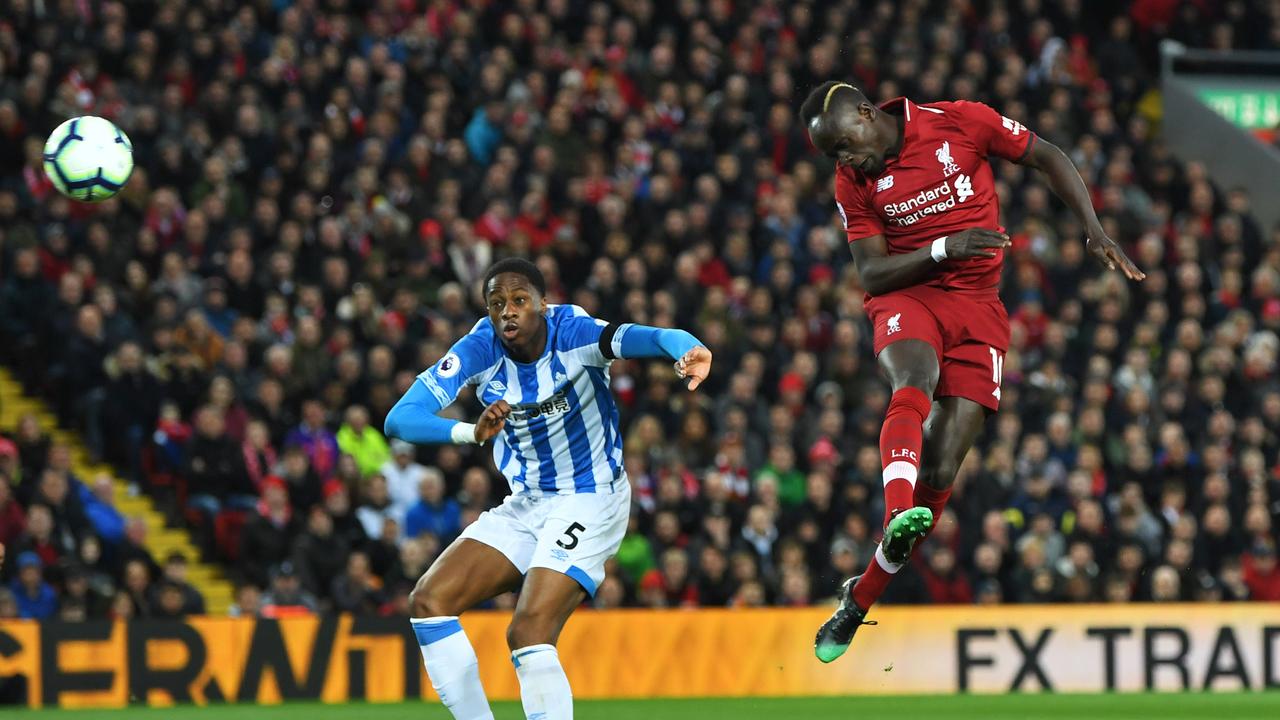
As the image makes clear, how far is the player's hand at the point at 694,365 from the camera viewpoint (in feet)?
24.8

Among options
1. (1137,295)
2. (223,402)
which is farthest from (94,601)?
(1137,295)

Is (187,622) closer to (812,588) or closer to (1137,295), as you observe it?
(812,588)

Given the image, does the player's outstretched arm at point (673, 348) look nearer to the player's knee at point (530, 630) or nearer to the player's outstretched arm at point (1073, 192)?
the player's knee at point (530, 630)

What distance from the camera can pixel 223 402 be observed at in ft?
47.3

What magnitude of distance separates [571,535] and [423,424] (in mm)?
856

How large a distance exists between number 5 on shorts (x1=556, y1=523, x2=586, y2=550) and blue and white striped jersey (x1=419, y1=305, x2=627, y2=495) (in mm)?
217

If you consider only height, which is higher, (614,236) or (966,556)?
(614,236)

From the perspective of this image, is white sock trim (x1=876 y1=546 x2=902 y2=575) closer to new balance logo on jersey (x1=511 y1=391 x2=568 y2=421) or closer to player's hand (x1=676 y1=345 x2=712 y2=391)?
player's hand (x1=676 y1=345 x2=712 y2=391)

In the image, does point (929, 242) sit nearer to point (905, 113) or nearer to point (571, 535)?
point (905, 113)

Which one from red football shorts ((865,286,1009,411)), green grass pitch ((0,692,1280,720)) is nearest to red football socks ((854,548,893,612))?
red football shorts ((865,286,1009,411))

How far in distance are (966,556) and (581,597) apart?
24.9 feet

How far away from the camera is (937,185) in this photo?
877 cm

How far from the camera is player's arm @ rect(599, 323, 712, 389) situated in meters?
7.61

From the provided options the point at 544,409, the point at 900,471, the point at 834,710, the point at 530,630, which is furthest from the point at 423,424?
the point at 834,710
